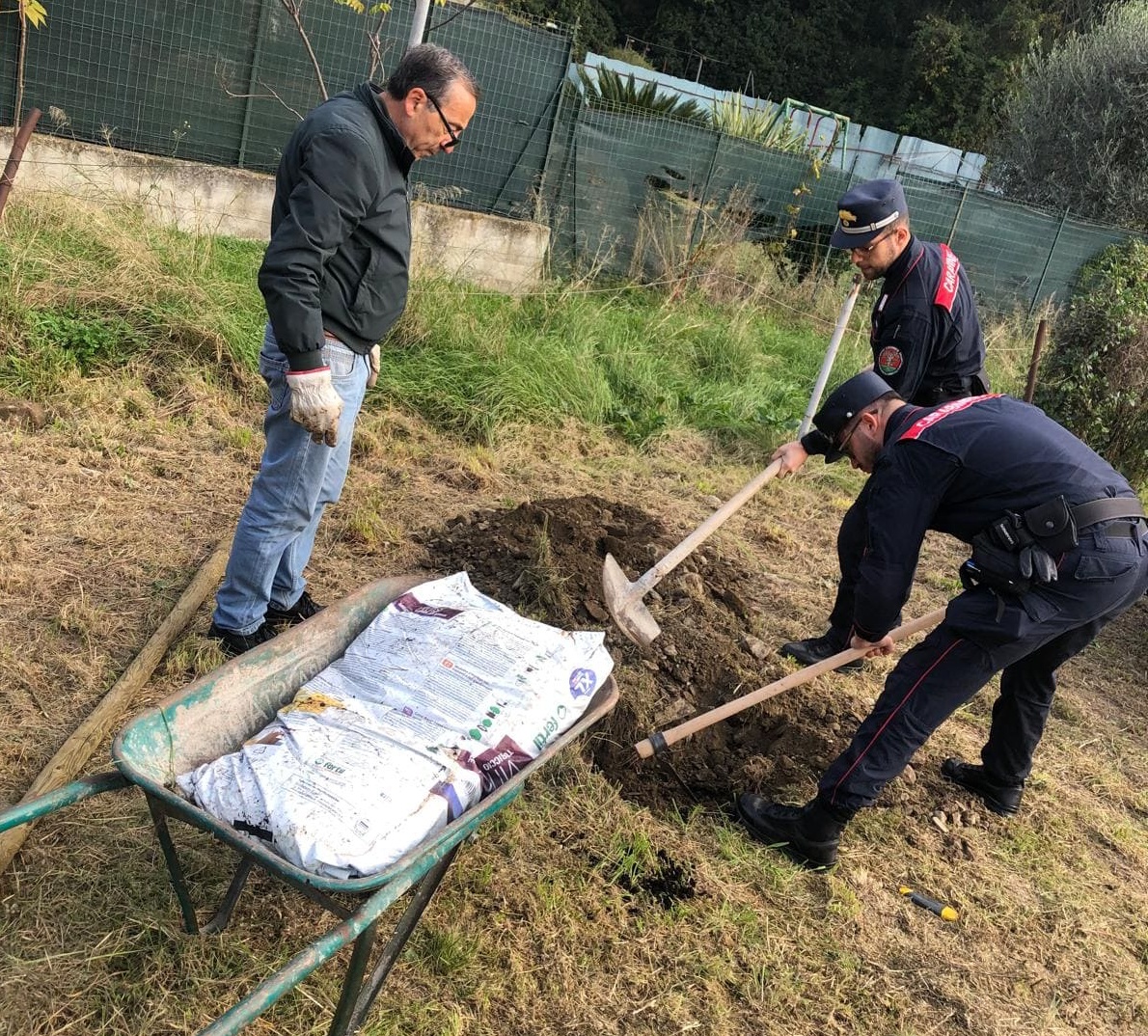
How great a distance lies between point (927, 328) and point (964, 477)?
1.40 m

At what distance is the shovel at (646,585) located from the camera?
3.79 metres

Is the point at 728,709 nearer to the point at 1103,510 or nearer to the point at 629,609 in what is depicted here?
the point at 629,609

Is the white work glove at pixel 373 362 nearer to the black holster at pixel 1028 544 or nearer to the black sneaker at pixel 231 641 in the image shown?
the black sneaker at pixel 231 641

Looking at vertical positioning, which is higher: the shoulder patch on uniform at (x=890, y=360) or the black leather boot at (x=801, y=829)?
the shoulder patch on uniform at (x=890, y=360)

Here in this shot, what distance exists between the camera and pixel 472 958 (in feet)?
8.30

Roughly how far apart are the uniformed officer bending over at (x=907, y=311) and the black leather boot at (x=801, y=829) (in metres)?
1.32

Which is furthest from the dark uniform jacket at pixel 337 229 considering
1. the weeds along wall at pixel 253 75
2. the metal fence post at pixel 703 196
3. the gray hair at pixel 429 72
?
the metal fence post at pixel 703 196

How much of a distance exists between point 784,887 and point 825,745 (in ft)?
2.62

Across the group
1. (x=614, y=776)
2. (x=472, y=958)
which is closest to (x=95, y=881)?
(x=472, y=958)

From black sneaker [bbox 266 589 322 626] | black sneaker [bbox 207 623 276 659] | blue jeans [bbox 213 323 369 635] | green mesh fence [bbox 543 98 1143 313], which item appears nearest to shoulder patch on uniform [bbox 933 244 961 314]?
blue jeans [bbox 213 323 369 635]

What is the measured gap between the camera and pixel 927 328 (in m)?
4.00

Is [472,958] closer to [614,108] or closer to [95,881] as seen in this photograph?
[95,881]

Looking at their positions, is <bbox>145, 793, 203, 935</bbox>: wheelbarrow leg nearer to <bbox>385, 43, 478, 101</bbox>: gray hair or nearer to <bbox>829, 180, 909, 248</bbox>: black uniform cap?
<bbox>385, 43, 478, 101</bbox>: gray hair

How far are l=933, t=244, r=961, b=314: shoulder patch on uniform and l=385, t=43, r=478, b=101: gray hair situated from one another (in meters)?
2.22
